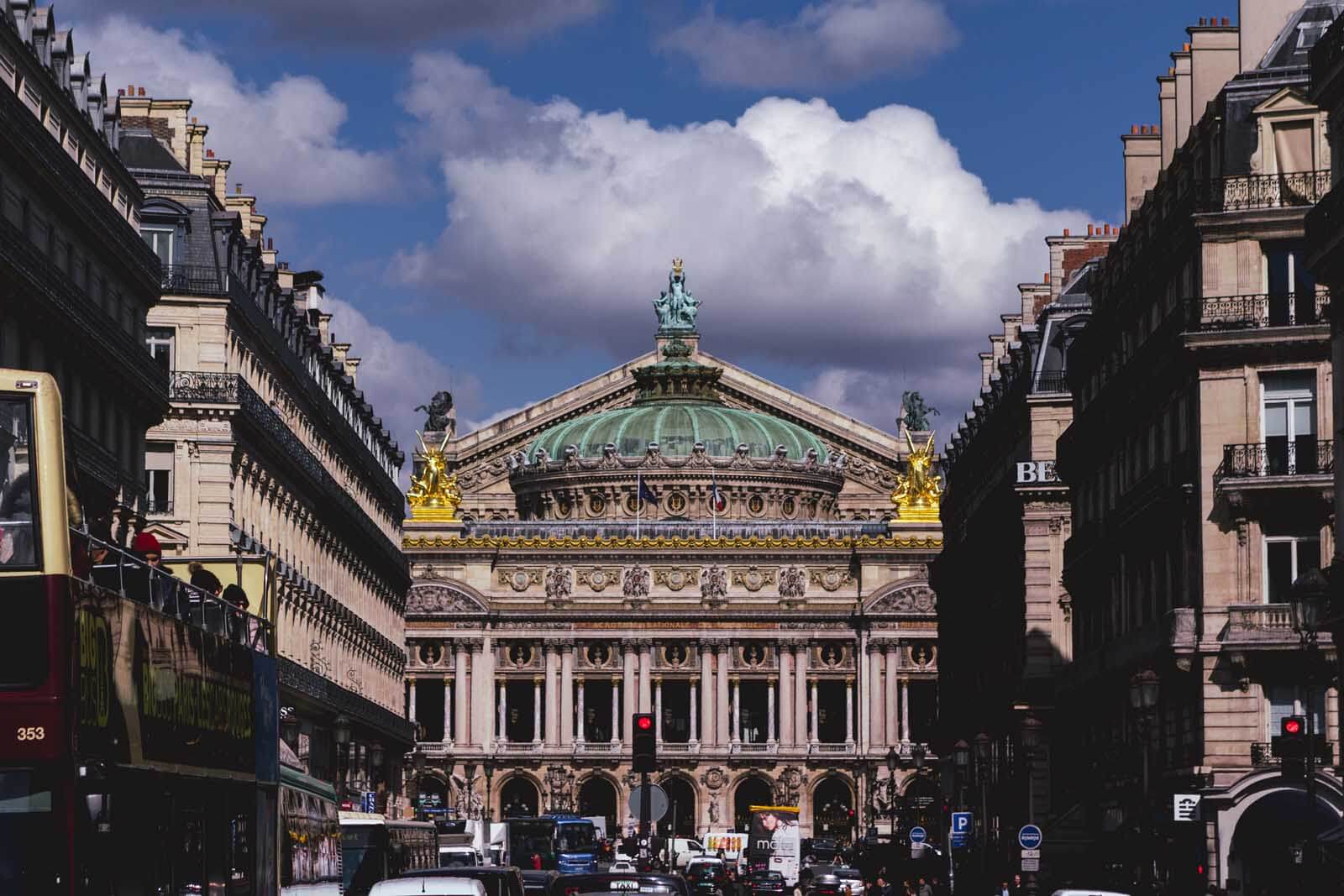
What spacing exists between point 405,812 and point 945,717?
110 ft

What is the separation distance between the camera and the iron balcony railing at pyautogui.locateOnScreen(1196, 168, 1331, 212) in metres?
57.0

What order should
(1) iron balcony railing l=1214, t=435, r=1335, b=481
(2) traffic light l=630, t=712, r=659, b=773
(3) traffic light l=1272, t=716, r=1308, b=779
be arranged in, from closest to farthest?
(3) traffic light l=1272, t=716, r=1308, b=779 < (2) traffic light l=630, t=712, r=659, b=773 < (1) iron balcony railing l=1214, t=435, r=1335, b=481

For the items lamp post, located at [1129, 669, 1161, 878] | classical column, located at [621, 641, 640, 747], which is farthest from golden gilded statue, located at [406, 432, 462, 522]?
lamp post, located at [1129, 669, 1161, 878]

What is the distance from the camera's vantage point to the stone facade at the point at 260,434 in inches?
3081

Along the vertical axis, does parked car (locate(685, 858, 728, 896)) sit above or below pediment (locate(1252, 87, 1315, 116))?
below

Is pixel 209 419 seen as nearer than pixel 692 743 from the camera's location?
Yes

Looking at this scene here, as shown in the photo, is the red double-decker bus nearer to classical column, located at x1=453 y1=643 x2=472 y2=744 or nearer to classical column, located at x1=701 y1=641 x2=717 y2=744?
classical column, located at x1=453 y1=643 x2=472 y2=744

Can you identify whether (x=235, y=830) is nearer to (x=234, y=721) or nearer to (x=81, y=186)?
(x=234, y=721)

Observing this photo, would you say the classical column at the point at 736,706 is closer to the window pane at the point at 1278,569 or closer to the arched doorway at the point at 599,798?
the arched doorway at the point at 599,798

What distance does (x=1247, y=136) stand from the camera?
57.9 metres

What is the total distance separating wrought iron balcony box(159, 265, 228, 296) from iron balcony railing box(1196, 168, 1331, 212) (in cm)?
3235

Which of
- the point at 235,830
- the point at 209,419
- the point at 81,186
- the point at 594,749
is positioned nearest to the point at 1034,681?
the point at 209,419

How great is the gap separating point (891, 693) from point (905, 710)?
1.93 meters

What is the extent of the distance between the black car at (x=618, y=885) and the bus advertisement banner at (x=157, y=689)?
4.18 meters
